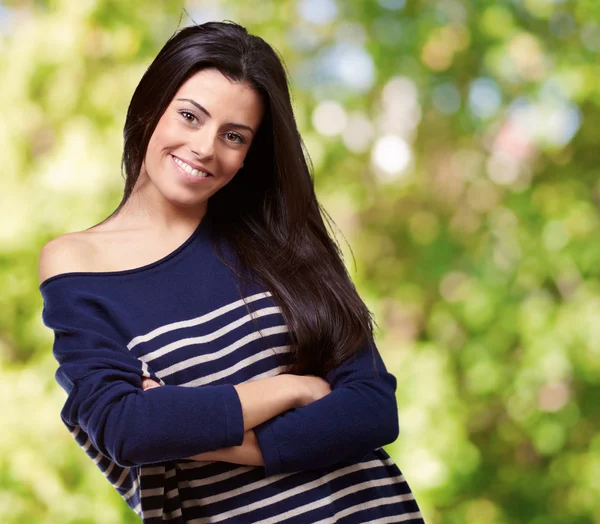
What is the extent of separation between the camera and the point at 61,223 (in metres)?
2.40

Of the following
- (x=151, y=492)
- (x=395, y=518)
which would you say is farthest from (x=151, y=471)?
(x=395, y=518)

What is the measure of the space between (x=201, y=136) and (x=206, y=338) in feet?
0.87

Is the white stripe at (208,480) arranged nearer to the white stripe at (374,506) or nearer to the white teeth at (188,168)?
the white stripe at (374,506)

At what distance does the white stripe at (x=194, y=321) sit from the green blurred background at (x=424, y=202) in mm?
1278

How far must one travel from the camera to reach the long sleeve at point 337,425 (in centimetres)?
110

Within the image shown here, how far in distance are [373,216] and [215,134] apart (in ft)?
6.84

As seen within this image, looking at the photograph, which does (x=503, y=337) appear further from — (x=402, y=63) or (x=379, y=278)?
(x=402, y=63)

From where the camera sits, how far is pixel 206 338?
1141mm

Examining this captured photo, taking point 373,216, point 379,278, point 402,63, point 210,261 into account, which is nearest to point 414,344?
point 379,278

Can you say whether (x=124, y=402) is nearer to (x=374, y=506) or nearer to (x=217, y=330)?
(x=217, y=330)

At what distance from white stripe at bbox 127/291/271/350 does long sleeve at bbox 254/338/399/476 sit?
154mm

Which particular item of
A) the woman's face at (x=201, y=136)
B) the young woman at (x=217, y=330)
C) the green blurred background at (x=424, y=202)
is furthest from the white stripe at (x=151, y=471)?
the green blurred background at (x=424, y=202)

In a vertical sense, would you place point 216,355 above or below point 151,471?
above

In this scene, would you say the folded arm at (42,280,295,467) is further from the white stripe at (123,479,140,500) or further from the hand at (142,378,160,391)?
the white stripe at (123,479,140,500)
